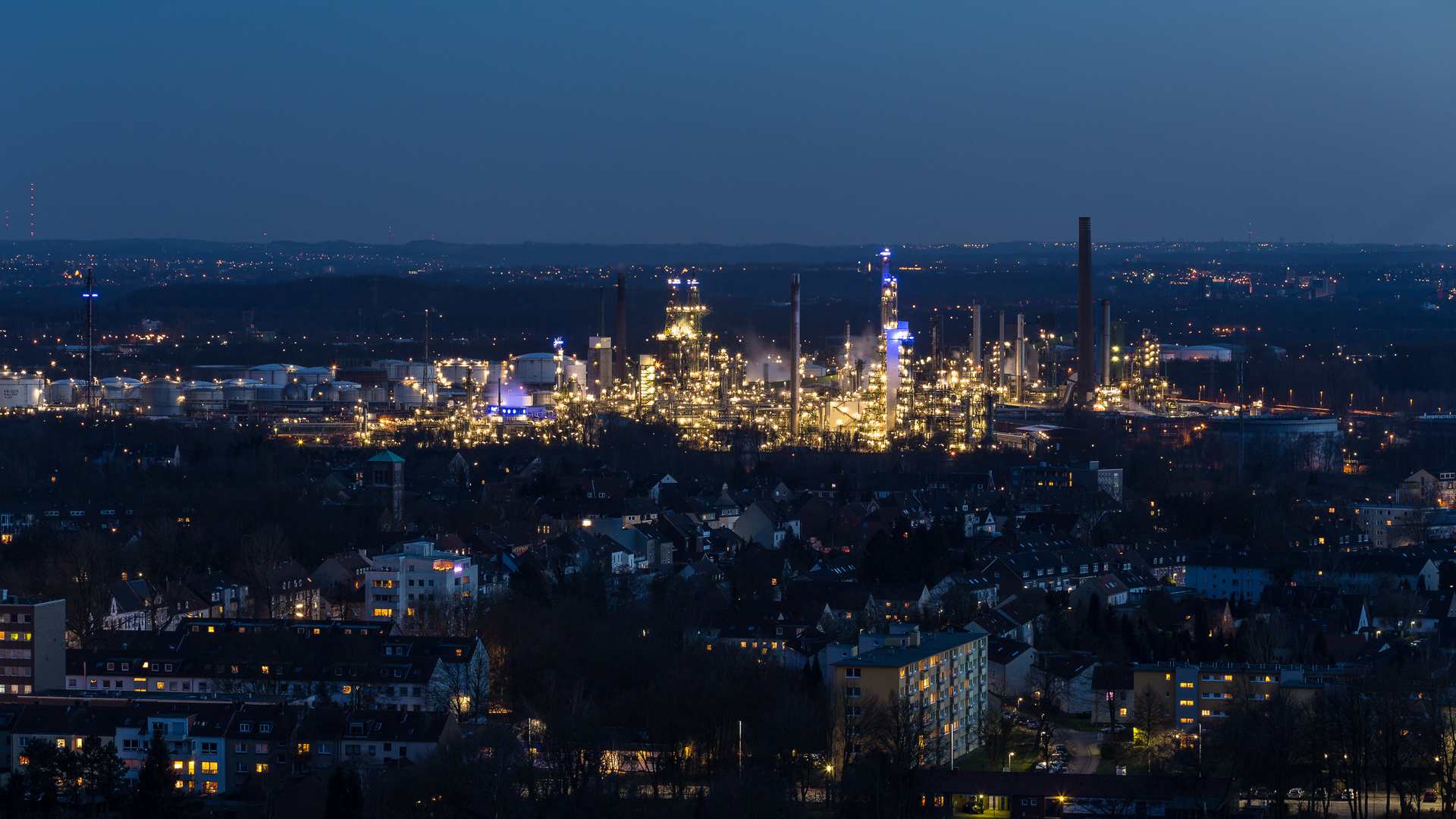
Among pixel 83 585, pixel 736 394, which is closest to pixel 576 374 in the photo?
pixel 736 394

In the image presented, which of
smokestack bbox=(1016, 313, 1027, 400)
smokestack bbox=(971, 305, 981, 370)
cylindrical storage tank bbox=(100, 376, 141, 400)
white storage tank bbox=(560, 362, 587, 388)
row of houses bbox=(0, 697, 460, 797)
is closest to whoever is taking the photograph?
row of houses bbox=(0, 697, 460, 797)

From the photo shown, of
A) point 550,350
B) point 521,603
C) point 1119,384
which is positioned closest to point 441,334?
point 550,350

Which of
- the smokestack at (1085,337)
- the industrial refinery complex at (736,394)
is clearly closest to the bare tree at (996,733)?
the industrial refinery complex at (736,394)

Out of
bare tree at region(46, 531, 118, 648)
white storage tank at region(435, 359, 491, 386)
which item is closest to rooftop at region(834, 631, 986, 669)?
bare tree at region(46, 531, 118, 648)

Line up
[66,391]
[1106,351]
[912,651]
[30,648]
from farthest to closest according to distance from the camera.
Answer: [1106,351], [66,391], [30,648], [912,651]

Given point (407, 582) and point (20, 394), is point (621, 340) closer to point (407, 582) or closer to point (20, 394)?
point (20, 394)

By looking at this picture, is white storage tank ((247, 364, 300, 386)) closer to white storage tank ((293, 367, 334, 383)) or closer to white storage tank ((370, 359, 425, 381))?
white storage tank ((293, 367, 334, 383))
